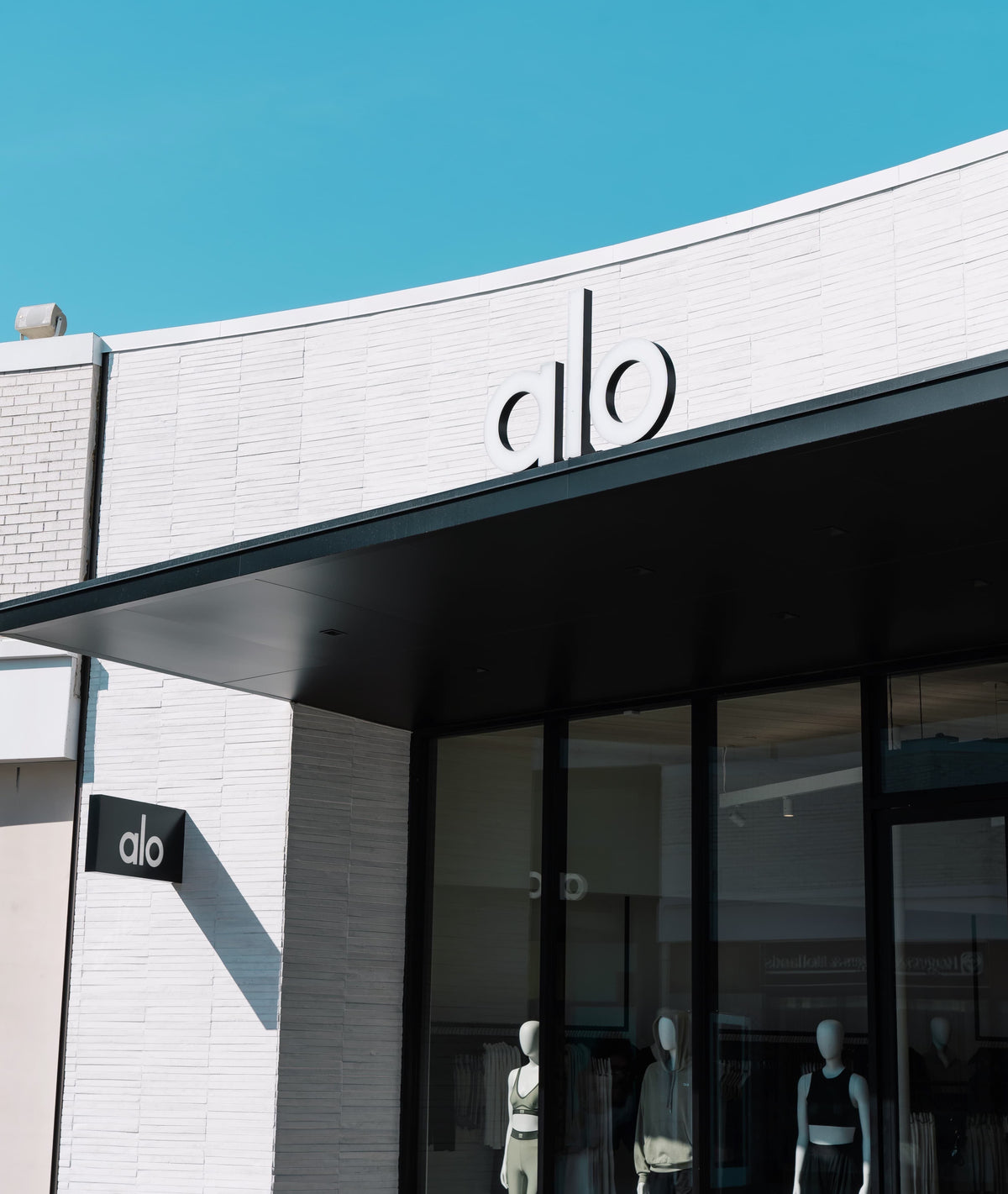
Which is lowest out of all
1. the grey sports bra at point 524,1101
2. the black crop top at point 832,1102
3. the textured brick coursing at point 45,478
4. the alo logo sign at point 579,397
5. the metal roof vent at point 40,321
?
the grey sports bra at point 524,1101

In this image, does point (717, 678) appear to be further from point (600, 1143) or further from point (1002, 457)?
point (1002, 457)

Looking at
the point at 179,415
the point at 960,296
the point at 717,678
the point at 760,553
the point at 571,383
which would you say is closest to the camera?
the point at 760,553

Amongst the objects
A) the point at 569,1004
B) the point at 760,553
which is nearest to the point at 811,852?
the point at 569,1004

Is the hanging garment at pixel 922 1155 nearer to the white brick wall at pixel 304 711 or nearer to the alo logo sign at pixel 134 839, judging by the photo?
the white brick wall at pixel 304 711

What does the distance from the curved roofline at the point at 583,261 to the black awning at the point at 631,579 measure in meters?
2.52

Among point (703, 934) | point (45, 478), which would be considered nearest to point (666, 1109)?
point (703, 934)

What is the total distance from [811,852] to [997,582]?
2104 millimetres

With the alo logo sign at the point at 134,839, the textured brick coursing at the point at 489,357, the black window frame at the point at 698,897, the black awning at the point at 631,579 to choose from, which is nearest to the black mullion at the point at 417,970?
the black window frame at the point at 698,897

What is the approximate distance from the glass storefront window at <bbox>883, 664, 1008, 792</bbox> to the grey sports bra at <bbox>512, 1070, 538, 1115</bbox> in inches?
111

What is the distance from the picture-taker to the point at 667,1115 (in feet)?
26.5

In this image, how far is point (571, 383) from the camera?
6852 mm

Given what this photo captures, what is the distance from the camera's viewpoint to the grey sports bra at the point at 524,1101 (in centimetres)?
867

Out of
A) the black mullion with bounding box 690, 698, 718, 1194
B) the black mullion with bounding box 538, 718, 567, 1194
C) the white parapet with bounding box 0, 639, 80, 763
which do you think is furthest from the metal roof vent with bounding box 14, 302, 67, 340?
the black mullion with bounding box 690, 698, 718, 1194

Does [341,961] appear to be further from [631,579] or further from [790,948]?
[631,579]
